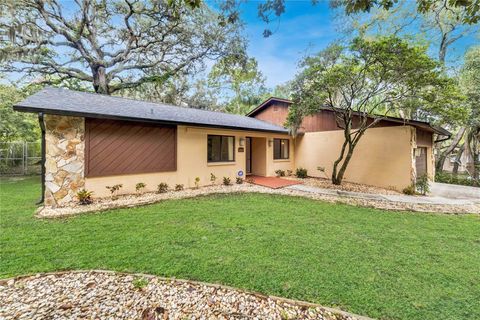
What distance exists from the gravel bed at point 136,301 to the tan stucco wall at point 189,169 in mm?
4450

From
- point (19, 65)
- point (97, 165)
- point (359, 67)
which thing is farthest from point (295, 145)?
point (19, 65)

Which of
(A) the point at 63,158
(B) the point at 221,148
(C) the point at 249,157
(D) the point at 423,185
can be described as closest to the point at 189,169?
(B) the point at 221,148

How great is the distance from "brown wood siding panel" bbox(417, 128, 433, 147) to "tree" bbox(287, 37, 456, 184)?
2.79 m

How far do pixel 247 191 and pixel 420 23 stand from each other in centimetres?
1673

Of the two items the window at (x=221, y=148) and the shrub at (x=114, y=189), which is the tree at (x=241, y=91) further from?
the shrub at (x=114, y=189)

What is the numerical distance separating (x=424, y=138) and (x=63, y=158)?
51.3 feet

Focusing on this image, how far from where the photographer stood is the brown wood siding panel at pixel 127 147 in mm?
6527

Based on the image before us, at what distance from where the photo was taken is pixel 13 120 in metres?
12.1

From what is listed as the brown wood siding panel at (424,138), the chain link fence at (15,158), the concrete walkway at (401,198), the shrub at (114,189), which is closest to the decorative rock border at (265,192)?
the concrete walkway at (401,198)

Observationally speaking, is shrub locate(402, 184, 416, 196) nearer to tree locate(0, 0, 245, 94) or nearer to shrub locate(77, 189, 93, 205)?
tree locate(0, 0, 245, 94)

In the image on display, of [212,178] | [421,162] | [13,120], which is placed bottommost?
[212,178]

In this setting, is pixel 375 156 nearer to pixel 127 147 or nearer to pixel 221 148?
pixel 221 148

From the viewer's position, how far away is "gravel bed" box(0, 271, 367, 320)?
2.19 meters

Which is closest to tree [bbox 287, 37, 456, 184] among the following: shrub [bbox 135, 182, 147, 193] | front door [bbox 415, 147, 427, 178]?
front door [bbox 415, 147, 427, 178]
